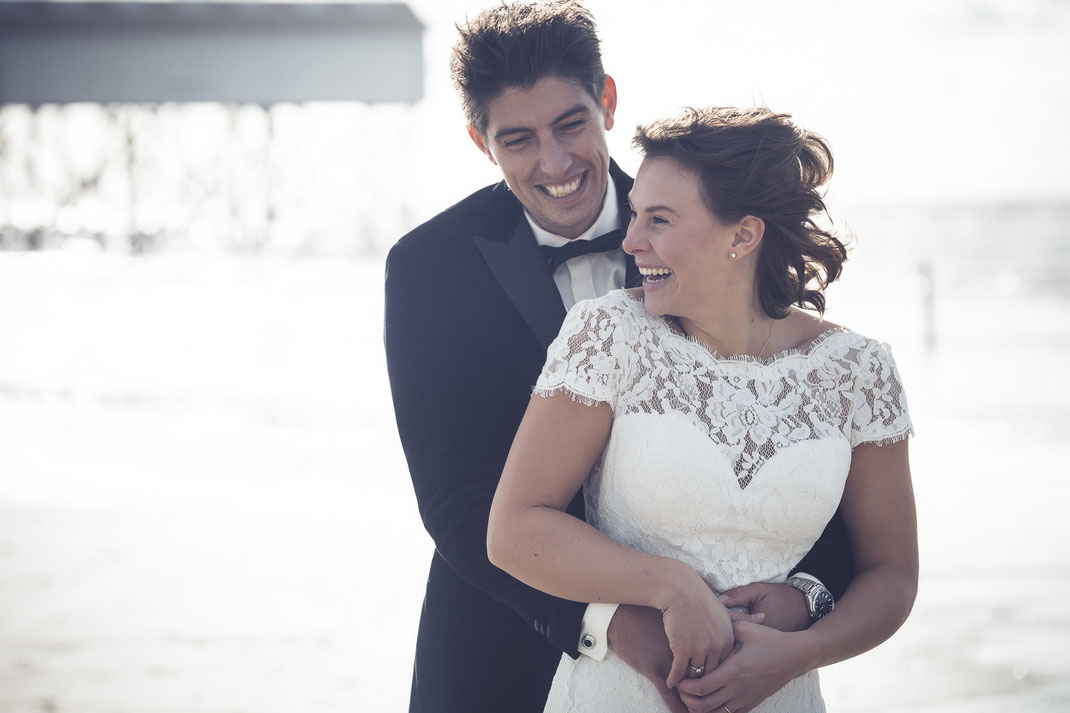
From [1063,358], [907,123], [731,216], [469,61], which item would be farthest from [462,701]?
[907,123]

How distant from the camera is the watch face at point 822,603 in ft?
5.84

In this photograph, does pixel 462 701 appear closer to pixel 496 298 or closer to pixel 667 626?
pixel 667 626

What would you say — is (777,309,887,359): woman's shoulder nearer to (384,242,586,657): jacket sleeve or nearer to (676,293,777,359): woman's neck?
(676,293,777,359): woman's neck

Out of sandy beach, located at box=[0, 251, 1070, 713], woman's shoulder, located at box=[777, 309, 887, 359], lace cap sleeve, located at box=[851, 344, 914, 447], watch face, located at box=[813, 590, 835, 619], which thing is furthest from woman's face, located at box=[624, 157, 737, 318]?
sandy beach, located at box=[0, 251, 1070, 713]

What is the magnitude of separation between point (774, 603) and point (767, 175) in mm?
714

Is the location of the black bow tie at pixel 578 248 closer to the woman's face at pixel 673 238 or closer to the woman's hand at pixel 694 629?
the woman's face at pixel 673 238

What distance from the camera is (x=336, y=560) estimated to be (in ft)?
18.7

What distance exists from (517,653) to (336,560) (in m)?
3.84

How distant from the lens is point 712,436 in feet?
5.68

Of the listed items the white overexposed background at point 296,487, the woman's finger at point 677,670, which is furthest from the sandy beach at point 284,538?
the woman's finger at point 677,670

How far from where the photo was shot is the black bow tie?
83.5 inches

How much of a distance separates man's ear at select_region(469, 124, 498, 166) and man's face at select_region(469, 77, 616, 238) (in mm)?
65

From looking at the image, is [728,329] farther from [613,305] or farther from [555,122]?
[555,122]

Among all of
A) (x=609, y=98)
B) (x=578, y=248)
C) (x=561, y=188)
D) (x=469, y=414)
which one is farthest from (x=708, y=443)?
(x=609, y=98)
